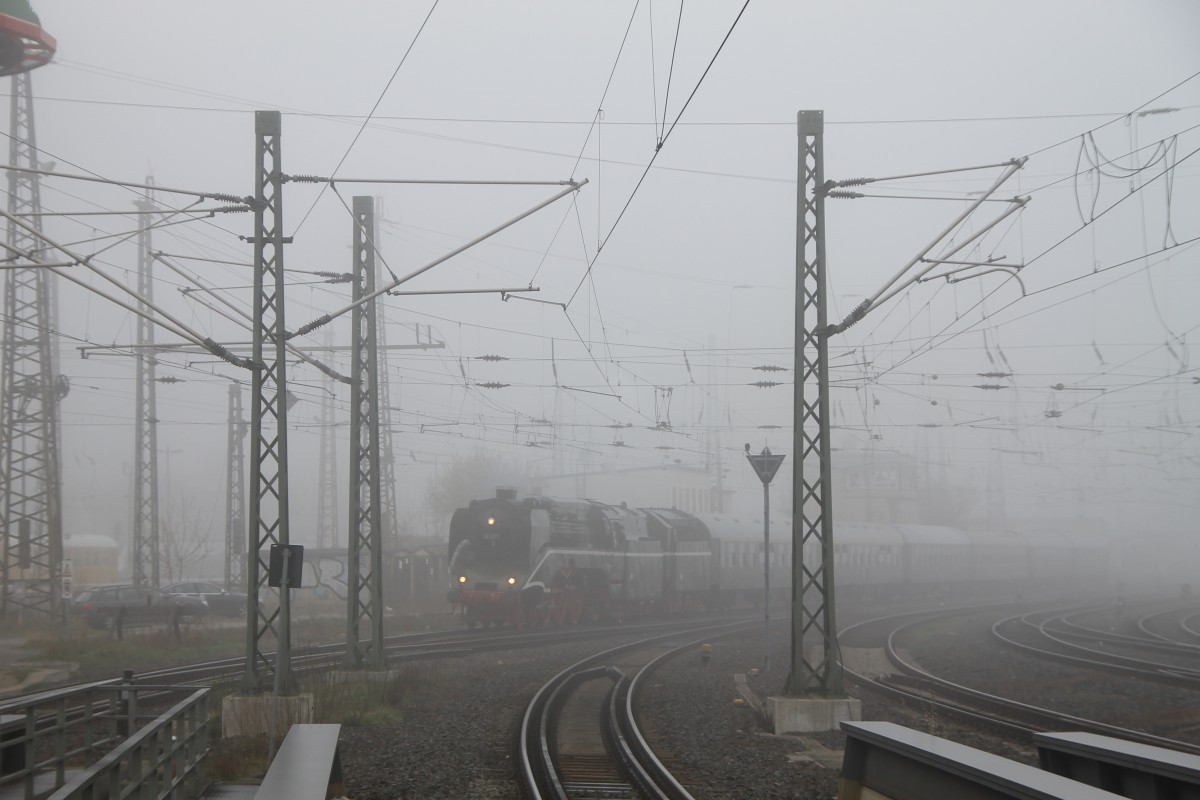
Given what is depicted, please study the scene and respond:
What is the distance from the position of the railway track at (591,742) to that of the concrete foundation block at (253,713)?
296 centimetres

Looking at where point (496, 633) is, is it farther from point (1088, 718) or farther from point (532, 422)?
point (1088, 718)

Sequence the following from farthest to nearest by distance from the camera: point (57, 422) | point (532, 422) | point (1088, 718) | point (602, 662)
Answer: point (532, 422), point (57, 422), point (602, 662), point (1088, 718)

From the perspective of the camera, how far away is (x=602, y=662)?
902 inches

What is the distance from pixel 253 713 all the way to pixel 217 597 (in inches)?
955

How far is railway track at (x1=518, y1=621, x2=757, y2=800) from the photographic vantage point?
10.3m

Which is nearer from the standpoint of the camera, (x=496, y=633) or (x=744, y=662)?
(x=744, y=662)

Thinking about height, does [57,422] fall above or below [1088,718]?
above

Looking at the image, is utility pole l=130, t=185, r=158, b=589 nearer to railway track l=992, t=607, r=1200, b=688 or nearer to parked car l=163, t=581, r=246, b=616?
parked car l=163, t=581, r=246, b=616

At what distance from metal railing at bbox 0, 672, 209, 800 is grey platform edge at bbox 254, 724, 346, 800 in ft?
2.61

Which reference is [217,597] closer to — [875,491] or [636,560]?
[636,560]

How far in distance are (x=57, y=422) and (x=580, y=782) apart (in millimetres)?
22803

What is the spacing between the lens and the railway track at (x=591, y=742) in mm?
10336

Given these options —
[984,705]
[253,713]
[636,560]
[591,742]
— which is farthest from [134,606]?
[984,705]

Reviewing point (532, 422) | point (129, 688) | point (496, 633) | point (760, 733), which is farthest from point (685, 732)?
point (532, 422)
